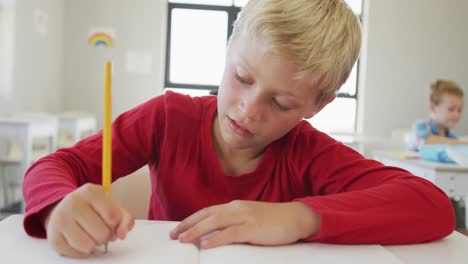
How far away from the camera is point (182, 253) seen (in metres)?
0.54

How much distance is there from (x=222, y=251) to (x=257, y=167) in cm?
38

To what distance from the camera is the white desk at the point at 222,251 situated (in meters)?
0.52

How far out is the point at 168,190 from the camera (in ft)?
3.13

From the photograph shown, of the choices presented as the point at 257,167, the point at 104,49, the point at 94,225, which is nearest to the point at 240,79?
the point at 257,167

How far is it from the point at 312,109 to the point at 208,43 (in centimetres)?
469

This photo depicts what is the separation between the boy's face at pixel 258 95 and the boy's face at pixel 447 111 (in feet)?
9.14

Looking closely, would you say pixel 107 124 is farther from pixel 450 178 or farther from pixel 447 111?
pixel 447 111

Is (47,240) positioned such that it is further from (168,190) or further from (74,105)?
(74,105)

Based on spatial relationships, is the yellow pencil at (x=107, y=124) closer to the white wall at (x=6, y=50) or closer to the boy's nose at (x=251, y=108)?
the boy's nose at (x=251, y=108)

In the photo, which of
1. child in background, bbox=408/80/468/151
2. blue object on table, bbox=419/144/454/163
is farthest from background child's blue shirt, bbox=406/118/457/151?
blue object on table, bbox=419/144/454/163

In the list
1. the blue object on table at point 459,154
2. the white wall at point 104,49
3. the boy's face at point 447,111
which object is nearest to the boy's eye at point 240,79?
the blue object on table at point 459,154

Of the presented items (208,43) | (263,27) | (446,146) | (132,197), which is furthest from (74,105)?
(263,27)

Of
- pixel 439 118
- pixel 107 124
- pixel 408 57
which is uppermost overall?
pixel 408 57

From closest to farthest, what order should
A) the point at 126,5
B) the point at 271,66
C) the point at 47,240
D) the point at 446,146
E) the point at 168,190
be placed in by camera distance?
the point at 47,240 → the point at 271,66 → the point at 168,190 → the point at 446,146 → the point at 126,5
